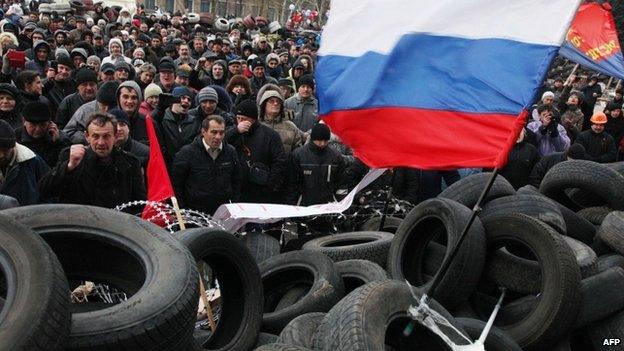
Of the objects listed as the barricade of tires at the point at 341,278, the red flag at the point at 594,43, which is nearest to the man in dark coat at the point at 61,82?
the barricade of tires at the point at 341,278

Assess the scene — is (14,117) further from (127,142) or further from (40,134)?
(127,142)

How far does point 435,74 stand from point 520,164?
17.7 ft

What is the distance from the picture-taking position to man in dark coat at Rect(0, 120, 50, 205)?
5.75 meters

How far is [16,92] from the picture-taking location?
24.7 ft

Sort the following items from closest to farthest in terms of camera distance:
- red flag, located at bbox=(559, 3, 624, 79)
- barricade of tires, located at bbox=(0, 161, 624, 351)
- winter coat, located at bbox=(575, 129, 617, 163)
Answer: barricade of tires, located at bbox=(0, 161, 624, 351), red flag, located at bbox=(559, 3, 624, 79), winter coat, located at bbox=(575, 129, 617, 163)

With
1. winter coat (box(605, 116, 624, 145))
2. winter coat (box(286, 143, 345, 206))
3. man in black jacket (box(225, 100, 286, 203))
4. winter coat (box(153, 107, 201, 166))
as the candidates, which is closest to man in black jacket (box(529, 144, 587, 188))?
winter coat (box(286, 143, 345, 206))

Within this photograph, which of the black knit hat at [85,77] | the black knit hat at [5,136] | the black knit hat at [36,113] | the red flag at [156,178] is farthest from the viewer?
the black knit hat at [85,77]

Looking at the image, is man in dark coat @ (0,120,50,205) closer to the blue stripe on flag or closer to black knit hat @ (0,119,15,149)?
black knit hat @ (0,119,15,149)

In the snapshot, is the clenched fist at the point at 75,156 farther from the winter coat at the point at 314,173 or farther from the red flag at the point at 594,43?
the red flag at the point at 594,43

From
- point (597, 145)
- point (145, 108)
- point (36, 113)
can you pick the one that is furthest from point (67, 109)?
point (597, 145)

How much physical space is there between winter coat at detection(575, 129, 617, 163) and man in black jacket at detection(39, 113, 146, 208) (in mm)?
8417

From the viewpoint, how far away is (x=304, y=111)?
1048 cm

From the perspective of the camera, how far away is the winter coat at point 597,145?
1173cm

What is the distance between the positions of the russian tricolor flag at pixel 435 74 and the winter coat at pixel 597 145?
817 centimetres
